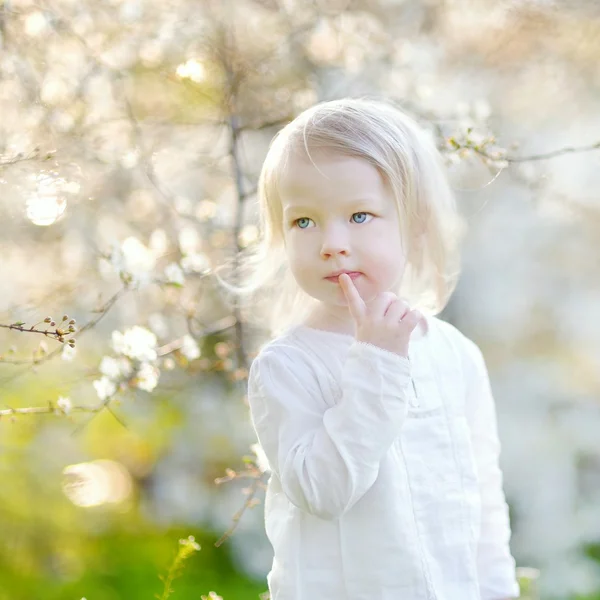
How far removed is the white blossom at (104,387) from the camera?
134 cm

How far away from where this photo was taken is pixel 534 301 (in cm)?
256

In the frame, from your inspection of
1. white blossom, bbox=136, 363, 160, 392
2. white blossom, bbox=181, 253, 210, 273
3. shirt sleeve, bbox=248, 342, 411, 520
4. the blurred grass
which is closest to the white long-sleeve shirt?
shirt sleeve, bbox=248, 342, 411, 520

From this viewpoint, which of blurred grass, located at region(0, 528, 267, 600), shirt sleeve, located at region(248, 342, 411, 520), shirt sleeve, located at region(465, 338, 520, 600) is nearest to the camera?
shirt sleeve, located at region(248, 342, 411, 520)

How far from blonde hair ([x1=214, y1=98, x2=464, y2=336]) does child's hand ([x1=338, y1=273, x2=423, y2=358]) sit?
11 cm

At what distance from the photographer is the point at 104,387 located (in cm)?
135

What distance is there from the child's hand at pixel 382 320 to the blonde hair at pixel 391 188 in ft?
0.37

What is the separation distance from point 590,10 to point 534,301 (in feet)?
2.60

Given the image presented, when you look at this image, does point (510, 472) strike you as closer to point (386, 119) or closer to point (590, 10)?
point (590, 10)

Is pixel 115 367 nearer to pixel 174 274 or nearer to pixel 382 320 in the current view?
pixel 174 274

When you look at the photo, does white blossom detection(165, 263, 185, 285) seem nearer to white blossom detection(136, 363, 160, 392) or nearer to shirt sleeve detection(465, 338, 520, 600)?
white blossom detection(136, 363, 160, 392)

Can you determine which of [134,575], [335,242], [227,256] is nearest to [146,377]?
[335,242]

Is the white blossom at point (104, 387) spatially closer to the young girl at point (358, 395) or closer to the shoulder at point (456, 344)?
the young girl at point (358, 395)

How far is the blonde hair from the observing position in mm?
1010

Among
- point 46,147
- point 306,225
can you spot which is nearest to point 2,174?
point 46,147
